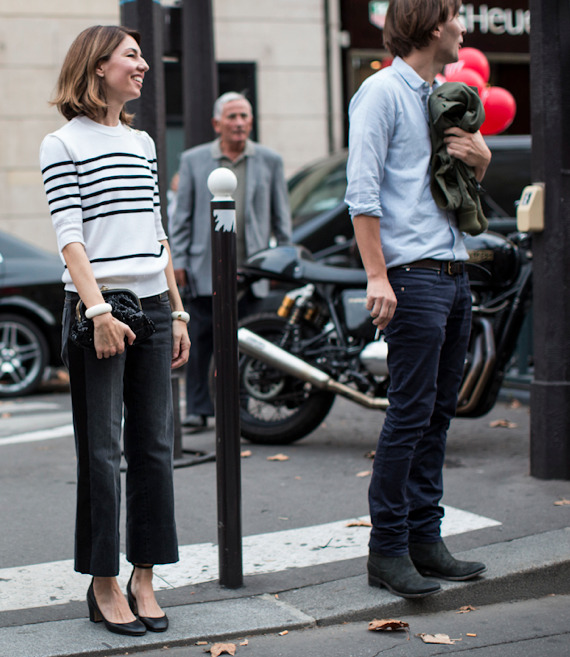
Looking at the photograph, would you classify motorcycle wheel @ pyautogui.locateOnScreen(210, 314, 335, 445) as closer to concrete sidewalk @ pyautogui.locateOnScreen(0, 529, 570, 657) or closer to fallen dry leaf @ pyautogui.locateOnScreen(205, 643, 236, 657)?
concrete sidewalk @ pyautogui.locateOnScreen(0, 529, 570, 657)

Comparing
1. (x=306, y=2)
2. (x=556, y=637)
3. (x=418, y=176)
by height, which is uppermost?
(x=306, y=2)

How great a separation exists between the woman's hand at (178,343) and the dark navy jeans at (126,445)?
11cm

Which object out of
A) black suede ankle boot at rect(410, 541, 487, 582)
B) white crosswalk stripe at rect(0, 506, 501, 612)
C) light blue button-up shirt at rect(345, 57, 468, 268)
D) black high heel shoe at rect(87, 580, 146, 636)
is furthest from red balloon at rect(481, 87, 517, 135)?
black high heel shoe at rect(87, 580, 146, 636)

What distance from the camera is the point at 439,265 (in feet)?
11.6

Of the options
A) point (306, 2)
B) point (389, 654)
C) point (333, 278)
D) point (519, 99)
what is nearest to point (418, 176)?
point (389, 654)

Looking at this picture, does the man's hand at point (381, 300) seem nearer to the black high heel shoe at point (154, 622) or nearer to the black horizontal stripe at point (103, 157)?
the black horizontal stripe at point (103, 157)

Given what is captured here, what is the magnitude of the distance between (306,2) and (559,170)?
11548mm

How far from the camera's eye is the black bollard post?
361 centimetres

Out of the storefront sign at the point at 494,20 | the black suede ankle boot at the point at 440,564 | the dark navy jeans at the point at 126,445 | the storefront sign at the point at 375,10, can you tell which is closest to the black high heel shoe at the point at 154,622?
the dark navy jeans at the point at 126,445

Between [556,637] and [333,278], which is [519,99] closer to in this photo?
[333,278]

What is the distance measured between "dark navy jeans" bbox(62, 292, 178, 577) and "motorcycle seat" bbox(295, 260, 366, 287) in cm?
274

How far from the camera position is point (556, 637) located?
3.39 metres

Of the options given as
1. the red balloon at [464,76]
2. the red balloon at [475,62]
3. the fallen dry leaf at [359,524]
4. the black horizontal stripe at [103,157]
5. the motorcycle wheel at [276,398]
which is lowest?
the fallen dry leaf at [359,524]

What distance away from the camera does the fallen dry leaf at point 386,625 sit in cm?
343
